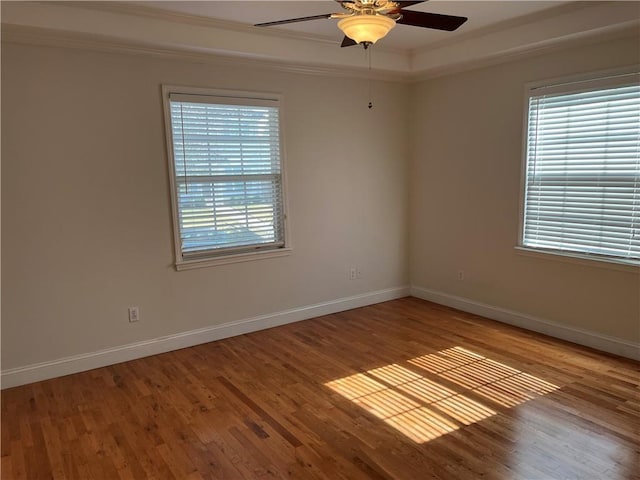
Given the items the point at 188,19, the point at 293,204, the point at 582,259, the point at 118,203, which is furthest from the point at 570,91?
the point at 118,203

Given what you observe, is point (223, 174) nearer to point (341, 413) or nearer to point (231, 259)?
point (231, 259)

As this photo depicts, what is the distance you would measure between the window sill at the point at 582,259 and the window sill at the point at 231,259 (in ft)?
7.27

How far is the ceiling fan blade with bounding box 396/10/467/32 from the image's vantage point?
226 centimetres

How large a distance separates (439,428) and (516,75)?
3.11 m

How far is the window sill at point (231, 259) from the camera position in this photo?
3.88m

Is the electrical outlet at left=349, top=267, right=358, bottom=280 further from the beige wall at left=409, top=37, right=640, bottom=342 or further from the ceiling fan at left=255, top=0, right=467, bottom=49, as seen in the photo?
the ceiling fan at left=255, top=0, right=467, bottom=49

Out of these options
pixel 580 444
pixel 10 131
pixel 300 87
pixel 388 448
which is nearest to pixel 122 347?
pixel 10 131

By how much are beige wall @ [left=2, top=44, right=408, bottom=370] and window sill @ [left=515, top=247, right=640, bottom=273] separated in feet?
6.10

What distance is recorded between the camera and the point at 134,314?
3.70m

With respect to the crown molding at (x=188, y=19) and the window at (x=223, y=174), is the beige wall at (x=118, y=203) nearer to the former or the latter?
the window at (x=223, y=174)

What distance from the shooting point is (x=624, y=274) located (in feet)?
11.5

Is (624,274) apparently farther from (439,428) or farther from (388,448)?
(388,448)

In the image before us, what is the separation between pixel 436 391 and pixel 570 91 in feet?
8.55

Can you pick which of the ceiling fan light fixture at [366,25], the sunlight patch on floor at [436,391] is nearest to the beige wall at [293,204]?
the sunlight patch on floor at [436,391]
